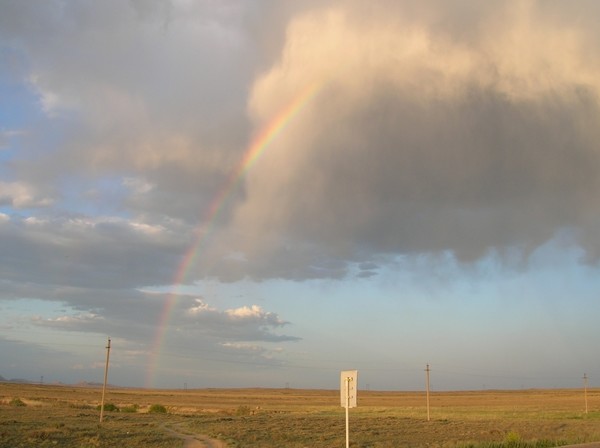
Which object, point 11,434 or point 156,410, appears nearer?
point 11,434

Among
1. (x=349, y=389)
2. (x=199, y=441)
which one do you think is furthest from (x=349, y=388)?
(x=199, y=441)

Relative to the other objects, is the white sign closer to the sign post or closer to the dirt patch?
the sign post

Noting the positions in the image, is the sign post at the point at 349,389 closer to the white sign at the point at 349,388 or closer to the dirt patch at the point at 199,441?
the white sign at the point at 349,388

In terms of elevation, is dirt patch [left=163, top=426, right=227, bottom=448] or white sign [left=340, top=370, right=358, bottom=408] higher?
white sign [left=340, top=370, right=358, bottom=408]

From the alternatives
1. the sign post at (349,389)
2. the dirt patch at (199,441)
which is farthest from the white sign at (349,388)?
the dirt patch at (199,441)

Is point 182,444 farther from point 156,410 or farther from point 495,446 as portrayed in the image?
point 156,410

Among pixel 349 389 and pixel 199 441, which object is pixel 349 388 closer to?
pixel 349 389

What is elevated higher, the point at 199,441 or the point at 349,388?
the point at 349,388

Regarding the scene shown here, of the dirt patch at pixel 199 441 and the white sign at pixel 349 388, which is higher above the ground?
the white sign at pixel 349 388

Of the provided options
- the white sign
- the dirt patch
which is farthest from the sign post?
the dirt patch

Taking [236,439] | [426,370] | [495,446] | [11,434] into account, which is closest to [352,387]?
[495,446]

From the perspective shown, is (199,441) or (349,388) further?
(199,441)

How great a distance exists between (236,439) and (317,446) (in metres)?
6.37

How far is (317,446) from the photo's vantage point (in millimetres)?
30547
